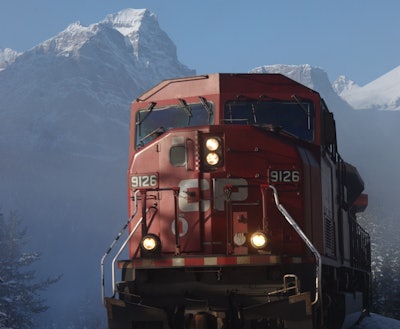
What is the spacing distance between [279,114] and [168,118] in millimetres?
1618

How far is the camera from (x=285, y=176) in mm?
10320

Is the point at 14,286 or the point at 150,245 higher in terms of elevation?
the point at 150,245

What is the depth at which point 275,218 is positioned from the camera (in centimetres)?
1023

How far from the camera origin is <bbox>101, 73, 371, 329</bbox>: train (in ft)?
31.5

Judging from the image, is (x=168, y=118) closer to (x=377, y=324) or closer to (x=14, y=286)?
(x=377, y=324)

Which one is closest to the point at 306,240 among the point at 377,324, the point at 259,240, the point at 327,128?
the point at 259,240

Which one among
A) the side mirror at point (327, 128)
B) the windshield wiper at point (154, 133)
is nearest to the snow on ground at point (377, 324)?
the side mirror at point (327, 128)

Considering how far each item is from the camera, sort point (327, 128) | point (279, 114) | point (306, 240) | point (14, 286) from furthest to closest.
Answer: point (14, 286)
point (327, 128)
point (279, 114)
point (306, 240)

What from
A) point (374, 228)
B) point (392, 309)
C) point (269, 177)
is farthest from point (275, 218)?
point (374, 228)

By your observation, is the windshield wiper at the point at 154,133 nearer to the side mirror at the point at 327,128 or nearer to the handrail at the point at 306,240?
the handrail at the point at 306,240

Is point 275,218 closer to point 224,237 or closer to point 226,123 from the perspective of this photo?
point 224,237

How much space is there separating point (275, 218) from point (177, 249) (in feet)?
4.44

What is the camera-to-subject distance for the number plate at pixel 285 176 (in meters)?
10.3

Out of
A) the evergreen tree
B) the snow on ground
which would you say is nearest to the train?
the snow on ground
